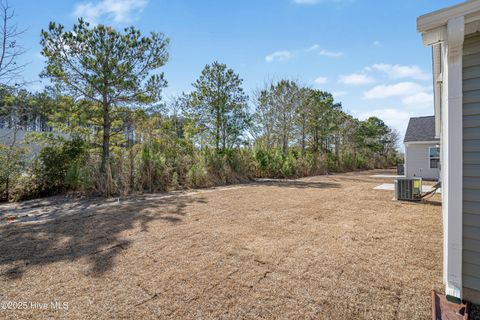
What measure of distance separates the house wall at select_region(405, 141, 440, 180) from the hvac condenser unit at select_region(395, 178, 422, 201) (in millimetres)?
7741

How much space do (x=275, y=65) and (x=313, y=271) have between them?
557 inches

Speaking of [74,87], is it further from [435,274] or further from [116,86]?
[435,274]

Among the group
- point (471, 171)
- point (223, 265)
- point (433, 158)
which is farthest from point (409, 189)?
point (433, 158)

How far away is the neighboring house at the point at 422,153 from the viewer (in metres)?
11.6

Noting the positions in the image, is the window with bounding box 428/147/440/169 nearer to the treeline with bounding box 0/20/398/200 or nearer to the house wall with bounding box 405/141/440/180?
the house wall with bounding box 405/141/440/180

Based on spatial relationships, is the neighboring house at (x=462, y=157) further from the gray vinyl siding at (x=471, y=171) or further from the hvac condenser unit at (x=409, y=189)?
the hvac condenser unit at (x=409, y=189)

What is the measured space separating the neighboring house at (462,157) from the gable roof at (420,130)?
12347 mm

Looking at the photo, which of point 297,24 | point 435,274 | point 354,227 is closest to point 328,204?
point 354,227

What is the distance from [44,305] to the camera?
170cm

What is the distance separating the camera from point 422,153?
1199 centimetres

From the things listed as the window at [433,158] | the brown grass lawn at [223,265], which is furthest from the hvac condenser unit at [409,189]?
the window at [433,158]

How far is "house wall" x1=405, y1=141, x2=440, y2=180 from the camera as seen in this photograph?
1170 centimetres

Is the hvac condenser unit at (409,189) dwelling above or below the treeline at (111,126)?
below

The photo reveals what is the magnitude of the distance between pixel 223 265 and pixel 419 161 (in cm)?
1374
